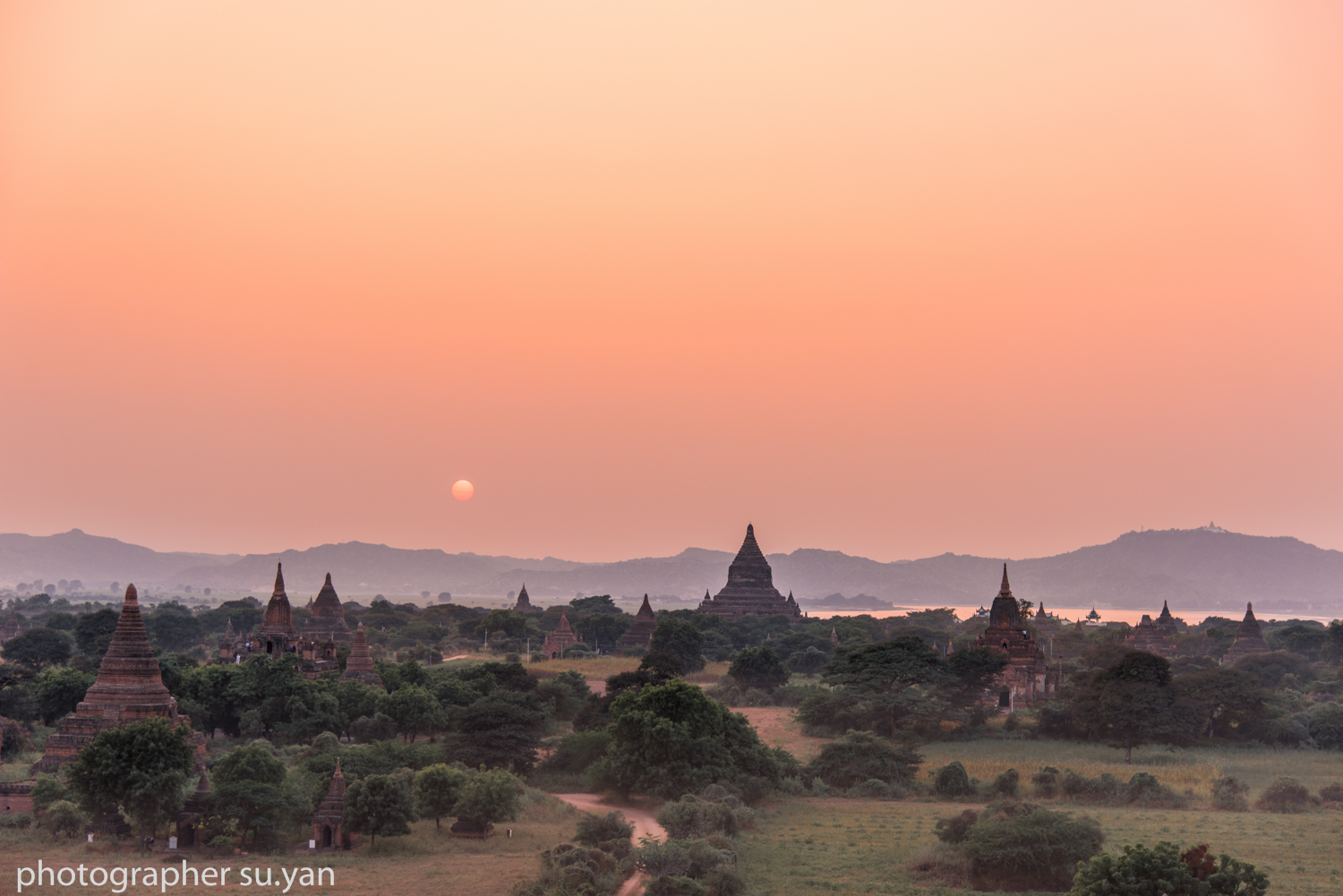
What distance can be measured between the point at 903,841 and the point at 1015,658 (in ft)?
131

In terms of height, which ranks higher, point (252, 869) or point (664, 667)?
point (664, 667)

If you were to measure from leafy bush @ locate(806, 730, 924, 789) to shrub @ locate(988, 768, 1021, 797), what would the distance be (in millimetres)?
3885

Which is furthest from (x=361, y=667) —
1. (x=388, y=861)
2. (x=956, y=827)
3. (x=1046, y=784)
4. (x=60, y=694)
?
(x=956, y=827)

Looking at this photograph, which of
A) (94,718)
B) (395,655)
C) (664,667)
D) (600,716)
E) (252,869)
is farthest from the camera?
(395,655)

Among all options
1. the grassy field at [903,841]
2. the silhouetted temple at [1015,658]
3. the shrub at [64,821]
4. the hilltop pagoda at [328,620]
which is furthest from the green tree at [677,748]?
the hilltop pagoda at [328,620]

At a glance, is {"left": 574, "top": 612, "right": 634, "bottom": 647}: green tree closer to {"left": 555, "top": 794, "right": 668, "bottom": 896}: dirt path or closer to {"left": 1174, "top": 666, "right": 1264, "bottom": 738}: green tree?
{"left": 1174, "top": 666, "right": 1264, "bottom": 738}: green tree

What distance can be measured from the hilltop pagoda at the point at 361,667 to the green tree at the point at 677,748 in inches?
765

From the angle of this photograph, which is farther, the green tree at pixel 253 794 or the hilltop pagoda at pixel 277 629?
the hilltop pagoda at pixel 277 629

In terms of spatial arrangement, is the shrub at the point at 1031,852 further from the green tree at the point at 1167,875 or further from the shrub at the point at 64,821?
the shrub at the point at 64,821

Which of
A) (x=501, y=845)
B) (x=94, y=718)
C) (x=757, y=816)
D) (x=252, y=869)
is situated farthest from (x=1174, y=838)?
(x=94, y=718)

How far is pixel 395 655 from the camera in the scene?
108 meters

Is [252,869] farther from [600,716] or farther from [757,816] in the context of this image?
[600,716]

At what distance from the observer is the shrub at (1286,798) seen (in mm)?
45375

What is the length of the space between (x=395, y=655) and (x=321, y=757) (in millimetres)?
65061
